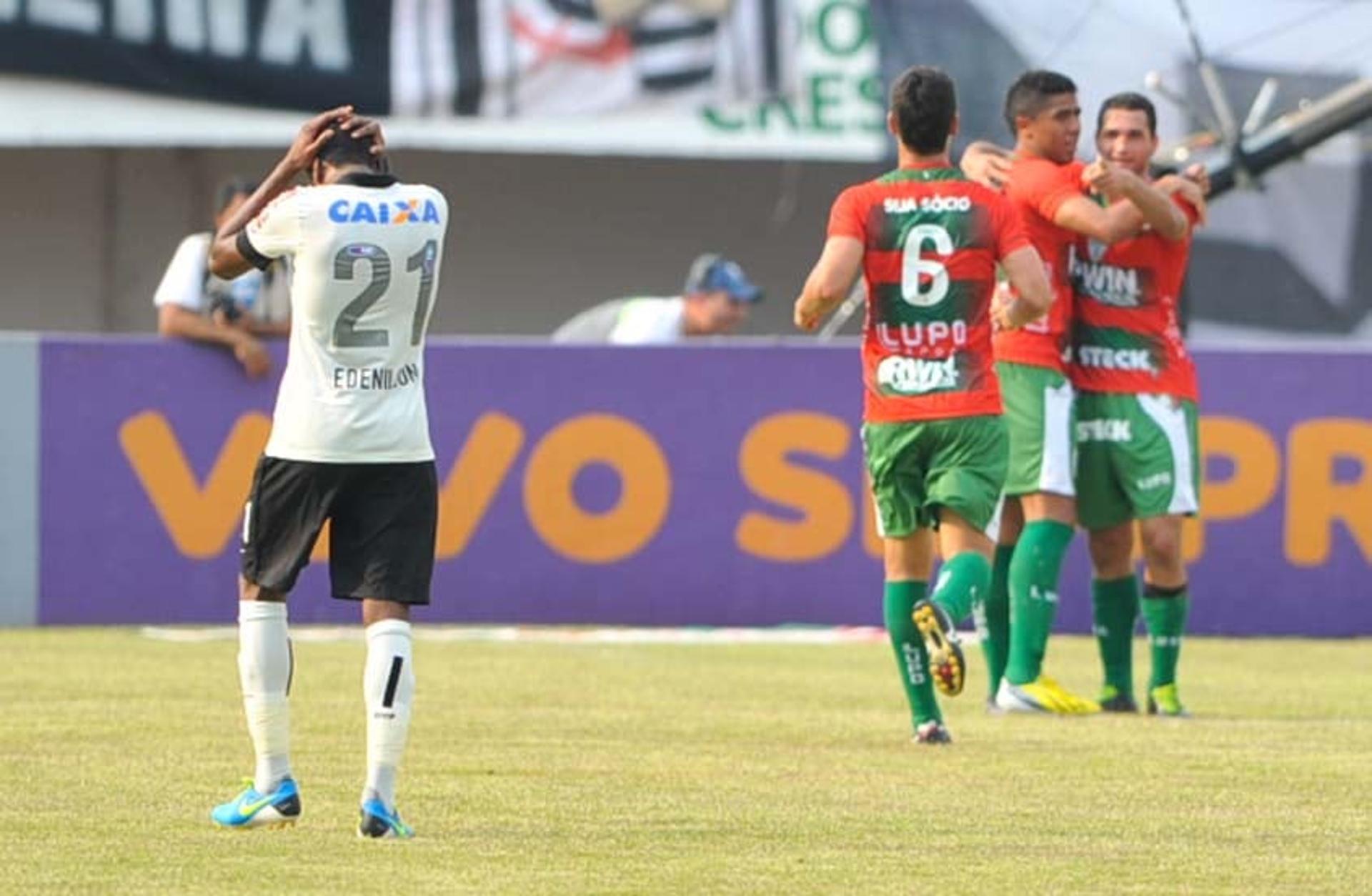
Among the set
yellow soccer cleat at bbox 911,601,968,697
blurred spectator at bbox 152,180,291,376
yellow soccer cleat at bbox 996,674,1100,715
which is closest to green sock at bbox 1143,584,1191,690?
yellow soccer cleat at bbox 996,674,1100,715

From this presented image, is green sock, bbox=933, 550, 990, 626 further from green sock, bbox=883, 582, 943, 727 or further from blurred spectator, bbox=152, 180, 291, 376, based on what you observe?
blurred spectator, bbox=152, 180, 291, 376

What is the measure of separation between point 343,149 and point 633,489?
857cm

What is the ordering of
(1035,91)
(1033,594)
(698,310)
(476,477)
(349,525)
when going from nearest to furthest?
(349,525), (1035,91), (1033,594), (476,477), (698,310)

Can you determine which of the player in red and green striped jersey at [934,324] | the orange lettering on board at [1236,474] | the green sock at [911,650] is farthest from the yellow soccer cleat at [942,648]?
the orange lettering on board at [1236,474]

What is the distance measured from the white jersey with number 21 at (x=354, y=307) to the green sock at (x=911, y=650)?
9.09ft


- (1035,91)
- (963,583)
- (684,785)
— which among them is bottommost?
(684,785)

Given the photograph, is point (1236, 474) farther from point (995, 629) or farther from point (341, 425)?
point (341, 425)

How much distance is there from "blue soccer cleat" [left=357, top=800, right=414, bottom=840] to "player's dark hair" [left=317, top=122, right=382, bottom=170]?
160 centimetres

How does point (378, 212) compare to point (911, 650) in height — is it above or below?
above

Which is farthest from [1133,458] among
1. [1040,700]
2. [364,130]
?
[364,130]

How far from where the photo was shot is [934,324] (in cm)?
1064

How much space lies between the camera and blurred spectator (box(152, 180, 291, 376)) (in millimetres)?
16578

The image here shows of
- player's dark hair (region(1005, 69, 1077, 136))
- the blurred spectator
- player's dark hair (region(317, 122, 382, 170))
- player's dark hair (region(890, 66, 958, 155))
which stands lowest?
the blurred spectator

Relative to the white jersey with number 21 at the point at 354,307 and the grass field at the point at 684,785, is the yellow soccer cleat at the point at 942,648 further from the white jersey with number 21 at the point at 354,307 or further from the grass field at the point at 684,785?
the white jersey with number 21 at the point at 354,307
